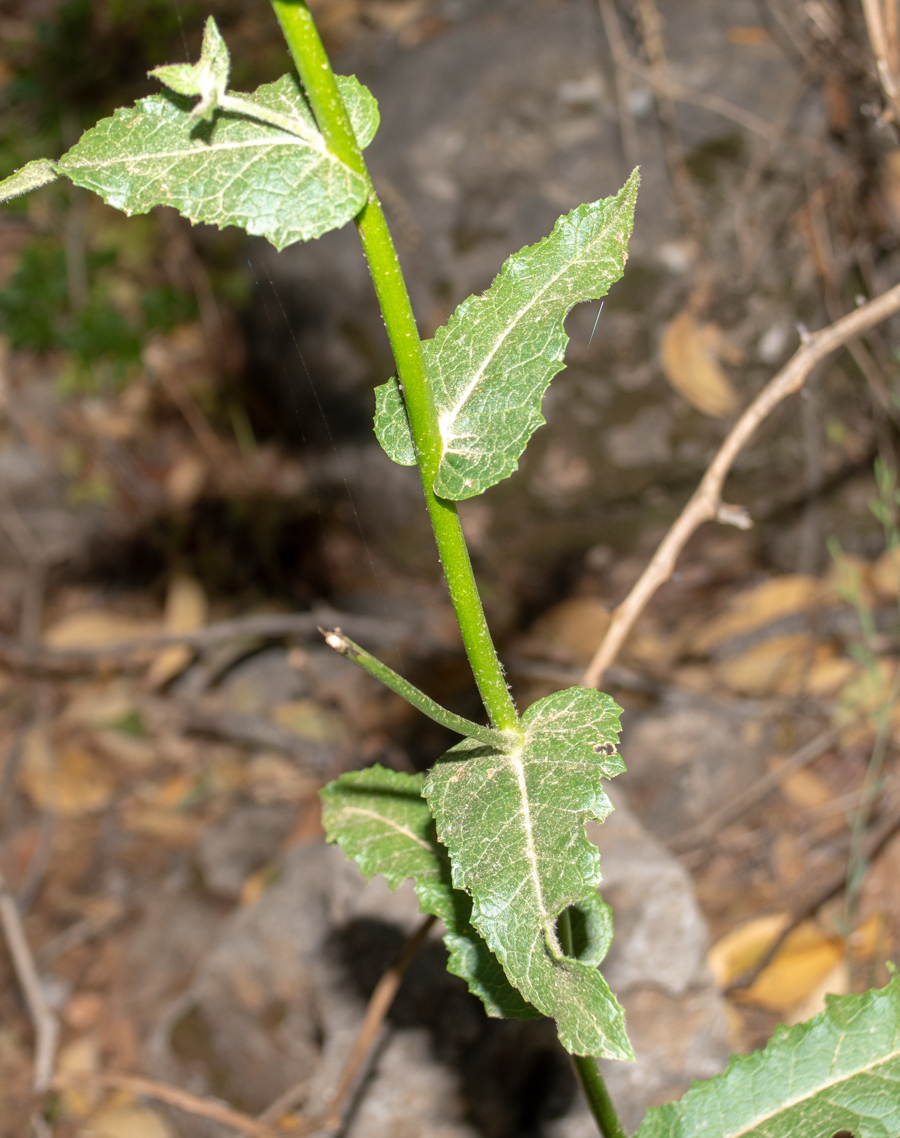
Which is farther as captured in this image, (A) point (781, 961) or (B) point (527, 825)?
(A) point (781, 961)

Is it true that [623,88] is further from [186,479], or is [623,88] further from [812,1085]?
[812,1085]

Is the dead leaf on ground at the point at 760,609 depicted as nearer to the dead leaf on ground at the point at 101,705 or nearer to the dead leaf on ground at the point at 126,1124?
the dead leaf on ground at the point at 126,1124

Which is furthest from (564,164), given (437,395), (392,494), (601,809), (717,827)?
(601,809)

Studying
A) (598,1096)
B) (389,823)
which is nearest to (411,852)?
(389,823)

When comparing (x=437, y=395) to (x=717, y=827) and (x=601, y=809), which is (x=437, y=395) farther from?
(x=717, y=827)

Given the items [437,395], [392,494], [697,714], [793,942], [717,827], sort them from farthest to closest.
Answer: [392,494], [697,714], [717,827], [793,942], [437,395]

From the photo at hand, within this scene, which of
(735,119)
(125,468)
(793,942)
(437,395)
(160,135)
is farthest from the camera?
(125,468)
